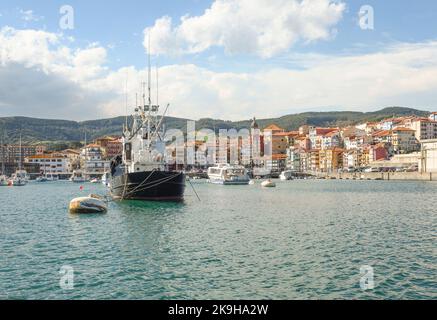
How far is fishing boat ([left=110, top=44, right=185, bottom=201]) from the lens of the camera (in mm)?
55625

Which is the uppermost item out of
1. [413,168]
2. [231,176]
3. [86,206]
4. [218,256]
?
[413,168]

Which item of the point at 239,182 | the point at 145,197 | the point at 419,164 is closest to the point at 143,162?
the point at 145,197

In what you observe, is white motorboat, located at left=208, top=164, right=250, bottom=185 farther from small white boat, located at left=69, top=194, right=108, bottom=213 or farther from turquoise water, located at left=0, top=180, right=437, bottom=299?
turquoise water, located at left=0, top=180, right=437, bottom=299

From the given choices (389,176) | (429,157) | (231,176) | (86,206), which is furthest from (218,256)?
(429,157)

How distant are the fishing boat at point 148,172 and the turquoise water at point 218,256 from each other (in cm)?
1372

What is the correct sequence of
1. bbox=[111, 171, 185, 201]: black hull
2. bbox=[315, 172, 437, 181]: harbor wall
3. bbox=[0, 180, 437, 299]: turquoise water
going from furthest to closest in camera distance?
bbox=[315, 172, 437, 181]: harbor wall < bbox=[111, 171, 185, 201]: black hull < bbox=[0, 180, 437, 299]: turquoise water

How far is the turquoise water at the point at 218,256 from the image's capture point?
17.9m

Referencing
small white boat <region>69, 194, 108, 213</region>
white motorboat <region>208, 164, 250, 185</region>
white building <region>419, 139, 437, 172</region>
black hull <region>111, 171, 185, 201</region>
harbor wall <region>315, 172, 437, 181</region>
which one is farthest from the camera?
white building <region>419, 139, 437, 172</region>

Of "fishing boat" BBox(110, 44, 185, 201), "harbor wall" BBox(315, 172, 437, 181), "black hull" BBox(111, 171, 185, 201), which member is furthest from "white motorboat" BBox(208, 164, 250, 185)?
"black hull" BBox(111, 171, 185, 201)

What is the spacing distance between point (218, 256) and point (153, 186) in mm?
32462

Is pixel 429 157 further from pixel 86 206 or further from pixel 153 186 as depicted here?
pixel 86 206

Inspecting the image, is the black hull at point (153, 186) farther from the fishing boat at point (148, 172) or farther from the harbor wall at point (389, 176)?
the harbor wall at point (389, 176)

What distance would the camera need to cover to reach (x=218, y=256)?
2391cm

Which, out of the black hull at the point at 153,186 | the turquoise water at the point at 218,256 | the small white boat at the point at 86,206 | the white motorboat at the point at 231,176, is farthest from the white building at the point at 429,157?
the small white boat at the point at 86,206
